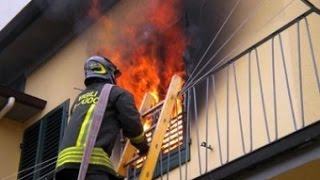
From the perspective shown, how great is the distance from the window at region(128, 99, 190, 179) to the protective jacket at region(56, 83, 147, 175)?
1146mm

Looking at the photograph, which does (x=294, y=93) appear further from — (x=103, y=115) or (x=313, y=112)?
(x=103, y=115)

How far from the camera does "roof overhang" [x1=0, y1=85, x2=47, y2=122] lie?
1075 centimetres

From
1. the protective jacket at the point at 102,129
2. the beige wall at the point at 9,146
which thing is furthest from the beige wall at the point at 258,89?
the beige wall at the point at 9,146

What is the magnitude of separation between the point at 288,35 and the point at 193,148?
1.48 m

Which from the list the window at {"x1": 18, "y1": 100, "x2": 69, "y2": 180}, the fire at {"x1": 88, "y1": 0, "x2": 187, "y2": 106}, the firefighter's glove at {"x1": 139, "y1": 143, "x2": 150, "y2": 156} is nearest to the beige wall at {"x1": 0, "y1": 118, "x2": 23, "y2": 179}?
the window at {"x1": 18, "y1": 100, "x2": 69, "y2": 180}

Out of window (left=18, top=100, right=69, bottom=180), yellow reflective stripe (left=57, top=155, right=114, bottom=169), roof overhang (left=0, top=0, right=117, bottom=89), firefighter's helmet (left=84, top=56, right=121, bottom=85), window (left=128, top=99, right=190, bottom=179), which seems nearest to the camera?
yellow reflective stripe (left=57, top=155, right=114, bottom=169)

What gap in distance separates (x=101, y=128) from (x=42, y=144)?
Result: 453cm

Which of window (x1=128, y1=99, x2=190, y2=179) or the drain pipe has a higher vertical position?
the drain pipe

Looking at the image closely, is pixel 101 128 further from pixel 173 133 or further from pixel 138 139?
pixel 173 133

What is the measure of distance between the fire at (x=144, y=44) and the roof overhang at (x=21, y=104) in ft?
4.00

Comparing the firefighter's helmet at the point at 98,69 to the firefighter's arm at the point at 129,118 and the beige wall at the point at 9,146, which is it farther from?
the beige wall at the point at 9,146

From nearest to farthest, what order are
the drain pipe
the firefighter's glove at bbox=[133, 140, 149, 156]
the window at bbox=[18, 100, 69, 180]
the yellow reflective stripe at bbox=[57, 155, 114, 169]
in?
the yellow reflective stripe at bbox=[57, 155, 114, 169]
the firefighter's glove at bbox=[133, 140, 149, 156]
the window at bbox=[18, 100, 69, 180]
the drain pipe

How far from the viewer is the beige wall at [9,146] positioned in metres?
11.0

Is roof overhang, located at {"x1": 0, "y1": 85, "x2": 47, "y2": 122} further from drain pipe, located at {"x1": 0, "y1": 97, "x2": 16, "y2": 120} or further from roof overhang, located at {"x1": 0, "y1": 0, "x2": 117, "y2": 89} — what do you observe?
roof overhang, located at {"x1": 0, "y1": 0, "x2": 117, "y2": 89}
